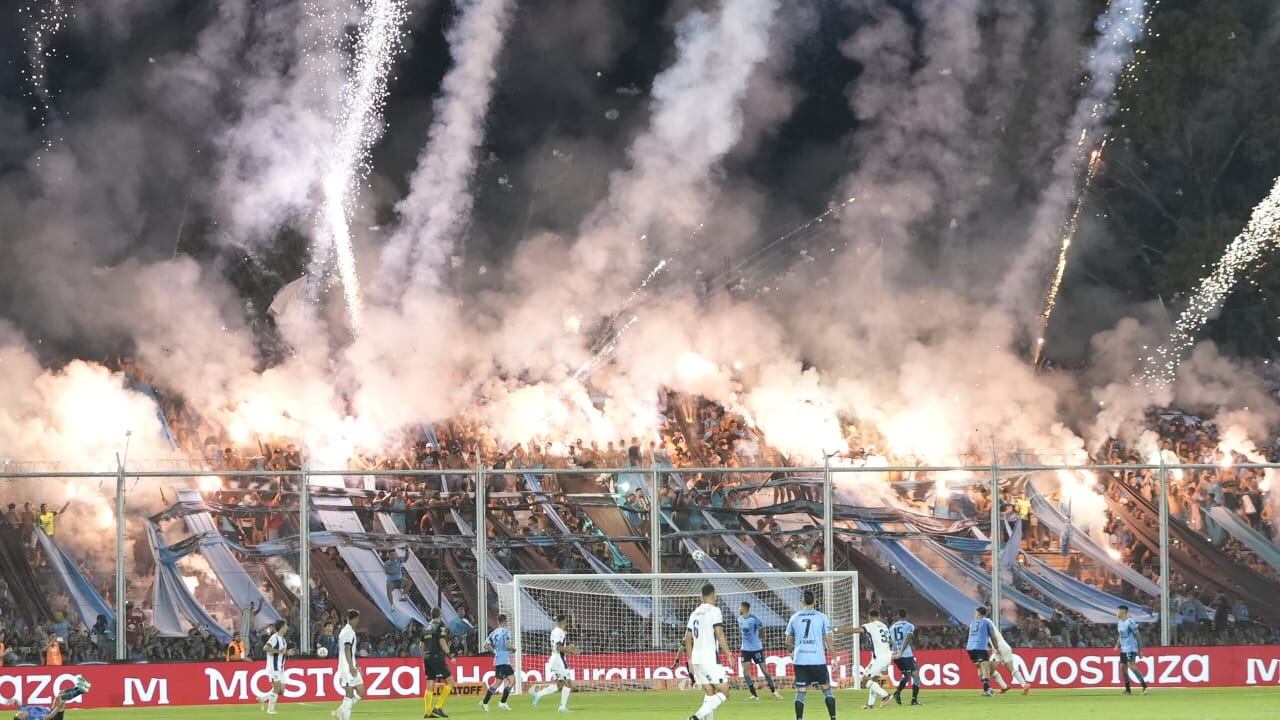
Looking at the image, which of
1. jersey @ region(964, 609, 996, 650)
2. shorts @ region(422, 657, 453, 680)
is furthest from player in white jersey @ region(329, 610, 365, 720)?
jersey @ region(964, 609, 996, 650)

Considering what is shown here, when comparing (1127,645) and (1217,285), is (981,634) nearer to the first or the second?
(1127,645)

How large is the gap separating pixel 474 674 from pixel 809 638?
1022 centimetres

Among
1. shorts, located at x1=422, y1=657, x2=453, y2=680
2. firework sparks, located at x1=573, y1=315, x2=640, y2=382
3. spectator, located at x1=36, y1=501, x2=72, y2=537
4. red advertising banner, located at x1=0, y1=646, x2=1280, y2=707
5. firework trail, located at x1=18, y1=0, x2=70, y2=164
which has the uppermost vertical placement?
firework trail, located at x1=18, y1=0, x2=70, y2=164

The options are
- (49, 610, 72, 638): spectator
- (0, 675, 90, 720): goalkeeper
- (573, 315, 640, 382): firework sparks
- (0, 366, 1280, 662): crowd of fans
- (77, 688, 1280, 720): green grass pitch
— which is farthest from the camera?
(573, 315, 640, 382): firework sparks

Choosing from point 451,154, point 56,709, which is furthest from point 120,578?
point 451,154

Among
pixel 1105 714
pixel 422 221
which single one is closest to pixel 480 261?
pixel 422 221

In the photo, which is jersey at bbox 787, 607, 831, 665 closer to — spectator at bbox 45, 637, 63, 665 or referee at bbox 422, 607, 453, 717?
referee at bbox 422, 607, 453, 717

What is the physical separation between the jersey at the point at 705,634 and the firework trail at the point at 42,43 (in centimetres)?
3468

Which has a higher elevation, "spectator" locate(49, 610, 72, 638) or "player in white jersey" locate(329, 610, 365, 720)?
"spectator" locate(49, 610, 72, 638)

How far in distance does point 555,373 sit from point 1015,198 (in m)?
15.6

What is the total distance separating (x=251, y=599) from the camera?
3525 cm

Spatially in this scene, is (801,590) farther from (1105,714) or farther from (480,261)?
(480,261)

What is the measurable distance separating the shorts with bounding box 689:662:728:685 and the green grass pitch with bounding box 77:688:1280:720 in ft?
9.73

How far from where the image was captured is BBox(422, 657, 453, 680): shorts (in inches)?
1061
